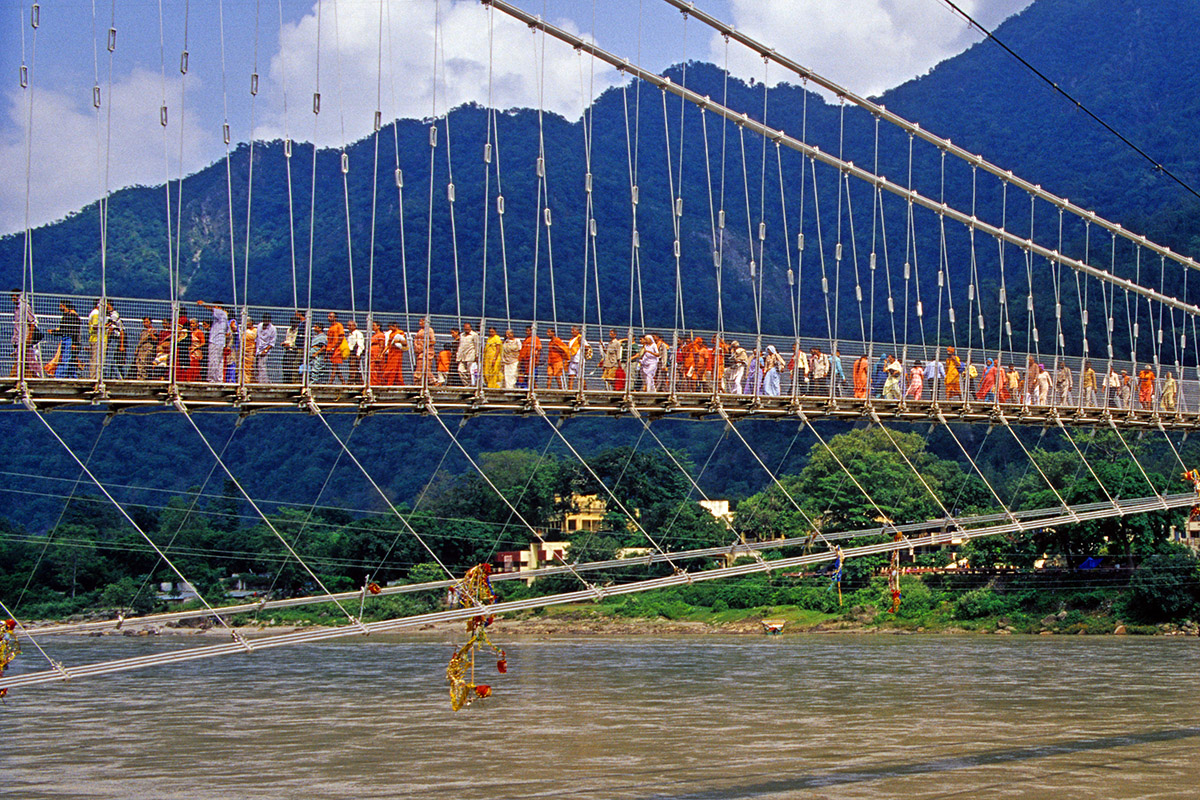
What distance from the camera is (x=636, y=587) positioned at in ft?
65.1

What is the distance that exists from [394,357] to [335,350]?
2.98 feet

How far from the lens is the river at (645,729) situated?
64.6 feet

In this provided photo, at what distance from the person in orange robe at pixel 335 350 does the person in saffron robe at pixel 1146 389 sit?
64.5 ft

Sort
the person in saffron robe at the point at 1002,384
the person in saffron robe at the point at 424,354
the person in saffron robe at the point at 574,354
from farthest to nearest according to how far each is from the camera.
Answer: the person in saffron robe at the point at 1002,384
the person in saffron robe at the point at 574,354
the person in saffron robe at the point at 424,354

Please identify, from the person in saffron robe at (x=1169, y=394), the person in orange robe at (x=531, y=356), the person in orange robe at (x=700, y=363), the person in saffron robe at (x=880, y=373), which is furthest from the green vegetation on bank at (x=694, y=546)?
the person in orange robe at (x=531, y=356)

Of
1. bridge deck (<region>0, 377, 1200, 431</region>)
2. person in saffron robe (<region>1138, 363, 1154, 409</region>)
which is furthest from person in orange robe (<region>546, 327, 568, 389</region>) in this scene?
person in saffron robe (<region>1138, 363, 1154, 409</region>)

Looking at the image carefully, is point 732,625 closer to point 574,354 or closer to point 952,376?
point 952,376

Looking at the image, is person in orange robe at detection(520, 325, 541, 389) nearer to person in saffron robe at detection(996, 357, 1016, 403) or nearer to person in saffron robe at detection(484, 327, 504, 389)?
person in saffron robe at detection(484, 327, 504, 389)

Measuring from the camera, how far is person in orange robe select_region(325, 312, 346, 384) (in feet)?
60.6

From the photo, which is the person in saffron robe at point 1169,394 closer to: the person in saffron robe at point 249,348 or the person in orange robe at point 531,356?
the person in orange robe at point 531,356

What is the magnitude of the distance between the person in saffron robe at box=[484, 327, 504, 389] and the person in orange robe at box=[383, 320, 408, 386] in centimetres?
118

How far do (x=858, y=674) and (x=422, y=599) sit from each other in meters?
26.6

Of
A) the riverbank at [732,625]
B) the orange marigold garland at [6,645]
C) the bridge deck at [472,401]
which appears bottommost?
the riverbank at [732,625]

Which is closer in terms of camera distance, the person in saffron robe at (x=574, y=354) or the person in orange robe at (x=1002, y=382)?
the person in saffron robe at (x=574, y=354)
